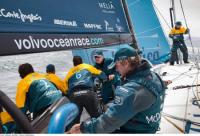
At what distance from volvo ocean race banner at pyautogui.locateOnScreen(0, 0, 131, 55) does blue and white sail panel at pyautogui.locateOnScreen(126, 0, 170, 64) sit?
4503 millimetres

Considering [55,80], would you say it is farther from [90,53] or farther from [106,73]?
[90,53]

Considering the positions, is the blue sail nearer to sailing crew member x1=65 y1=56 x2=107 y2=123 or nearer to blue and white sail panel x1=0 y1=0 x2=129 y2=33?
sailing crew member x1=65 y1=56 x2=107 y2=123

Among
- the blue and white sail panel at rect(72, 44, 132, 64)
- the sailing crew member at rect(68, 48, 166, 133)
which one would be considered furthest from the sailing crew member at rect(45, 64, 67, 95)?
the sailing crew member at rect(68, 48, 166, 133)

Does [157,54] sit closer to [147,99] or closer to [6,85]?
[6,85]

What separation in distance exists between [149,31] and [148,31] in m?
0.03

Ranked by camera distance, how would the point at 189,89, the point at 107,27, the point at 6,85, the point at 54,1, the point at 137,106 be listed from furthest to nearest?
1. the point at 6,85
2. the point at 189,89
3. the point at 107,27
4. the point at 54,1
5. the point at 137,106

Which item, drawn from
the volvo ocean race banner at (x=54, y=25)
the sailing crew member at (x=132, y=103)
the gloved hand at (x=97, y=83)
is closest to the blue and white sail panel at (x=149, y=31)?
the gloved hand at (x=97, y=83)

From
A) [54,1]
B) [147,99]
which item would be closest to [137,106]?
[147,99]

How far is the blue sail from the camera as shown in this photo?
298 inches

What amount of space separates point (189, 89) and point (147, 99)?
2.49 meters

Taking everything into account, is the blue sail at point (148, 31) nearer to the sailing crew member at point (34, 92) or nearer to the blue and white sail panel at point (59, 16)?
the sailing crew member at point (34, 92)

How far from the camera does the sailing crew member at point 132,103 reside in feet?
6.20

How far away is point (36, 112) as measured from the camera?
11.3ft

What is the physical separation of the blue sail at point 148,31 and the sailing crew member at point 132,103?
542cm
